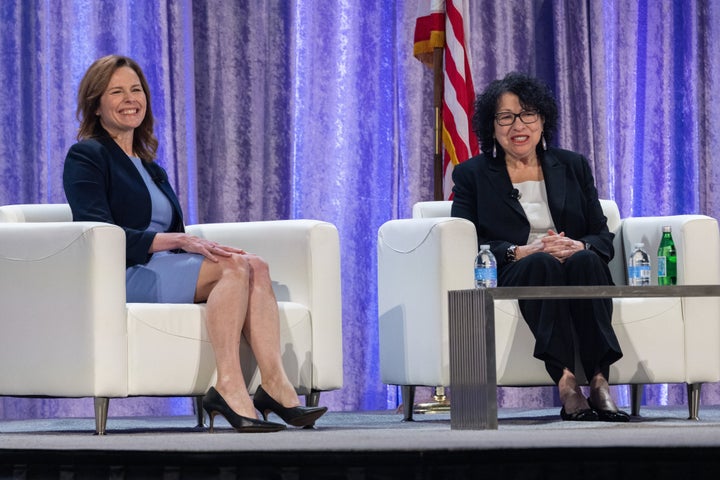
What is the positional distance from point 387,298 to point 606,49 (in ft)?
7.04

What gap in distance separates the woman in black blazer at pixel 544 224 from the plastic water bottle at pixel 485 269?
12 centimetres

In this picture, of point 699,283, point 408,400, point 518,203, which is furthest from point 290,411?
point 699,283

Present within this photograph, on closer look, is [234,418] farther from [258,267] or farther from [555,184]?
[555,184]

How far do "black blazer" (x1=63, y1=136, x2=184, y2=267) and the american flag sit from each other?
159 centimetres

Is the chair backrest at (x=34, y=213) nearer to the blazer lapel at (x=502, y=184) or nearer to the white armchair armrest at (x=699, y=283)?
the blazer lapel at (x=502, y=184)

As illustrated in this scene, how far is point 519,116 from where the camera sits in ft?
13.1

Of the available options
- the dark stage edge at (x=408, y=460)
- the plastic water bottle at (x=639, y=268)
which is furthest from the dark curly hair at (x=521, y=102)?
the dark stage edge at (x=408, y=460)

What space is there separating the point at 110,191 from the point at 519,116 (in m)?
1.31

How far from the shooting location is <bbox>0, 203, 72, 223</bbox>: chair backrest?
3799 mm

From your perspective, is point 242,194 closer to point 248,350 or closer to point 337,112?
point 337,112

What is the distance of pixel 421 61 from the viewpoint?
16.8ft

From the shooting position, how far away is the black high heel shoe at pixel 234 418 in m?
3.23

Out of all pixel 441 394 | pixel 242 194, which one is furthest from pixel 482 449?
pixel 242 194

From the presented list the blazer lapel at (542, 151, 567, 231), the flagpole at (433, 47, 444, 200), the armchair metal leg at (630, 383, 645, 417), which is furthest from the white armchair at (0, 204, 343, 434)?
the flagpole at (433, 47, 444, 200)
